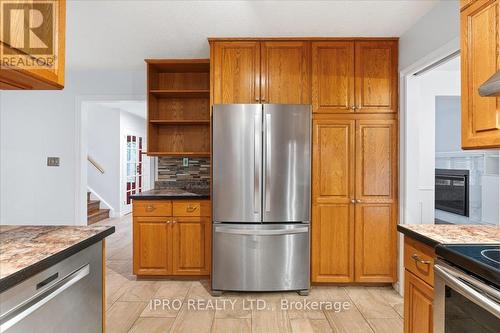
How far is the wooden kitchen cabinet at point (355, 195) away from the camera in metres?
3.11

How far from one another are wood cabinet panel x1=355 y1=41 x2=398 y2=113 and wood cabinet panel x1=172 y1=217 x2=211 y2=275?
1.96 m

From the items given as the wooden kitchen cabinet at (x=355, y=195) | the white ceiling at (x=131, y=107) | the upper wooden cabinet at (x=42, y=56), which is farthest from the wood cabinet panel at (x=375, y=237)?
the white ceiling at (x=131, y=107)

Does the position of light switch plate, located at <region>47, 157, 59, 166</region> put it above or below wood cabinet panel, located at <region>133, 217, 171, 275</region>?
above

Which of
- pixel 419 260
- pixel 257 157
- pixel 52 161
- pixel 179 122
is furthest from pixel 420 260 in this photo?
pixel 52 161

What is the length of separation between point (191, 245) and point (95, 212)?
411 centimetres

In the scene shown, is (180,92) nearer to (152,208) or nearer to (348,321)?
(152,208)

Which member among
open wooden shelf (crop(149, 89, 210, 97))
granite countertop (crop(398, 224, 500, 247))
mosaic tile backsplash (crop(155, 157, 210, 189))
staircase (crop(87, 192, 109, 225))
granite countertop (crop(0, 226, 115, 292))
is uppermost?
open wooden shelf (crop(149, 89, 210, 97))

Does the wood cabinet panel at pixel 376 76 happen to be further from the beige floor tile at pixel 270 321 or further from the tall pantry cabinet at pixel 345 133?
the beige floor tile at pixel 270 321

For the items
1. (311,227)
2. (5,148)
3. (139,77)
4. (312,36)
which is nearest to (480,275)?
(311,227)

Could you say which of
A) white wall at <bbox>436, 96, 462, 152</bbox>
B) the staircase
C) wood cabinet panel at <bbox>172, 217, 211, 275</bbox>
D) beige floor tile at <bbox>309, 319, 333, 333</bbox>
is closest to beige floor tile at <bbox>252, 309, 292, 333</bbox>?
beige floor tile at <bbox>309, 319, 333, 333</bbox>

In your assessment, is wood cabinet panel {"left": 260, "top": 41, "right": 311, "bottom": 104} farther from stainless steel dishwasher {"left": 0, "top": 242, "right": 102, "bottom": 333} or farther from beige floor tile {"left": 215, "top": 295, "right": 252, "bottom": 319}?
stainless steel dishwasher {"left": 0, "top": 242, "right": 102, "bottom": 333}

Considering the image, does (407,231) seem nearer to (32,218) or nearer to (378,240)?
(378,240)

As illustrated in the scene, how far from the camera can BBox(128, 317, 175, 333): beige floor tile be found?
2.40 meters

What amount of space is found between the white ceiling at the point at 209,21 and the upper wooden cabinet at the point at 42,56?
132 centimetres
